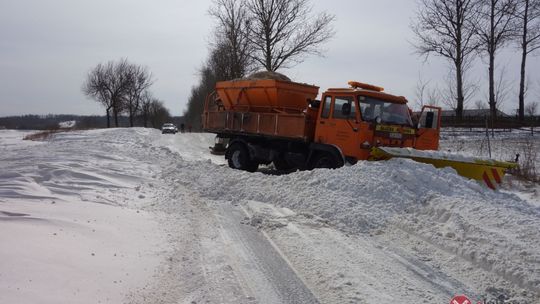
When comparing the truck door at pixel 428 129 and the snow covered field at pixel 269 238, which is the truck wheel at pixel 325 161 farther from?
the truck door at pixel 428 129

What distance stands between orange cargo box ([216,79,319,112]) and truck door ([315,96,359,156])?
171cm

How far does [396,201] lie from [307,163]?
486 centimetres

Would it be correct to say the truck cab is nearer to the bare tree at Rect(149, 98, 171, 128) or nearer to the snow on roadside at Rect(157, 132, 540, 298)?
the snow on roadside at Rect(157, 132, 540, 298)

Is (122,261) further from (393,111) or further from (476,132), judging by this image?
(476,132)

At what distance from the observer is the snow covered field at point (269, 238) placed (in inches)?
174

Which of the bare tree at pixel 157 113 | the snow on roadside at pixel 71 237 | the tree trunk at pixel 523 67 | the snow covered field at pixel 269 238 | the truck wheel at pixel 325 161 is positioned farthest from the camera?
the bare tree at pixel 157 113

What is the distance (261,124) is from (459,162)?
240 inches

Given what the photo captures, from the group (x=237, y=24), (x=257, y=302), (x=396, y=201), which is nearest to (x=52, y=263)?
(x=257, y=302)

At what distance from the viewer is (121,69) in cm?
5822

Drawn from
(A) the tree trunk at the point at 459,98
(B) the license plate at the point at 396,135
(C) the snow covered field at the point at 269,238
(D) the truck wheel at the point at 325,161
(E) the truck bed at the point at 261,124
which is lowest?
(C) the snow covered field at the point at 269,238

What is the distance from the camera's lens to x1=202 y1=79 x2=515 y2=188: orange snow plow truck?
421 inches

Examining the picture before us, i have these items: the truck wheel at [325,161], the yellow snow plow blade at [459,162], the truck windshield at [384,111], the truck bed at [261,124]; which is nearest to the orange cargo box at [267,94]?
the truck bed at [261,124]

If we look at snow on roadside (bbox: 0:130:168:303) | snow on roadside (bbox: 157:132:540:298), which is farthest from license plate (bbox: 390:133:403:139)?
snow on roadside (bbox: 0:130:168:303)

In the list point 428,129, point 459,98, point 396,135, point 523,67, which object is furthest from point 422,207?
point 523,67
